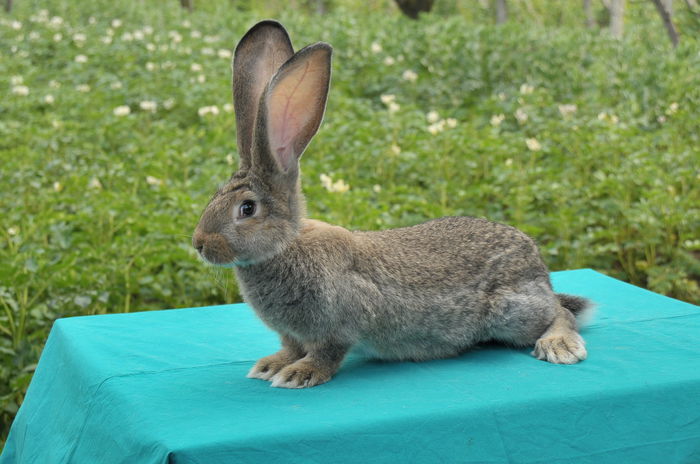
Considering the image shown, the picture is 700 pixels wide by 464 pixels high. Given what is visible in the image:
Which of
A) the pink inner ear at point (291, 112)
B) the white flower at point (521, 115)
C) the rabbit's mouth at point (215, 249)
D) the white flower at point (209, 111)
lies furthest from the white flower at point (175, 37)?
the rabbit's mouth at point (215, 249)

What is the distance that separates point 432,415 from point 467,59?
8360mm

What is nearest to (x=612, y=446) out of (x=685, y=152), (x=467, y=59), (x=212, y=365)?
(x=212, y=365)

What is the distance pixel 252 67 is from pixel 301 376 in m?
0.93

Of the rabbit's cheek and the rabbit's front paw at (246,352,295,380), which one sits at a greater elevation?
the rabbit's cheek

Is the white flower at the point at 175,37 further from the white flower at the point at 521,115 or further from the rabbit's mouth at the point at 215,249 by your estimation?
the rabbit's mouth at the point at 215,249

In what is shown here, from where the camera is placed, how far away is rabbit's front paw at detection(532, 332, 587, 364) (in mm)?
2773

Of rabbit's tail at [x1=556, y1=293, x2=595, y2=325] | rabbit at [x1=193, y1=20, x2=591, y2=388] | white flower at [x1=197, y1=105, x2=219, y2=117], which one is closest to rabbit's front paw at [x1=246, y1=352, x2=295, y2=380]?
rabbit at [x1=193, y1=20, x2=591, y2=388]

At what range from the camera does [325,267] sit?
2680mm

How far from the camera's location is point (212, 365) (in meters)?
2.89

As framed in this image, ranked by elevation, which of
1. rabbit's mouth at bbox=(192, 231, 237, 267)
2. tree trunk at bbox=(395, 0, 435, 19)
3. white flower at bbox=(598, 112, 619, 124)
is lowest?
tree trunk at bbox=(395, 0, 435, 19)

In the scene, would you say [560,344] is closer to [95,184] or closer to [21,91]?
[95,184]

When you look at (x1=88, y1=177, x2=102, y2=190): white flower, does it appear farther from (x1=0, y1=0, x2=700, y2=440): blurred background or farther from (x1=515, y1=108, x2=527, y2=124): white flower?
(x1=515, y1=108, x2=527, y2=124): white flower

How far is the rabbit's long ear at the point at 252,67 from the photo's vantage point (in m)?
2.71

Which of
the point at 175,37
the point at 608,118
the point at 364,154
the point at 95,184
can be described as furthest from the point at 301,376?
the point at 175,37
